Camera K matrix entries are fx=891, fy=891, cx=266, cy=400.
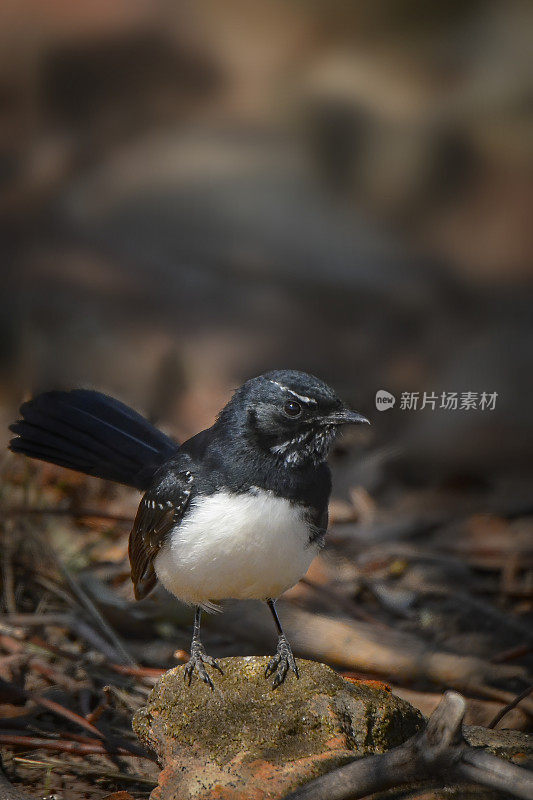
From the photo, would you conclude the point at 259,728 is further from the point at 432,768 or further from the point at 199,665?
the point at 432,768

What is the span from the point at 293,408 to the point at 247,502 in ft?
0.61

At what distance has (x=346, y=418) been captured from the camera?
142 cm

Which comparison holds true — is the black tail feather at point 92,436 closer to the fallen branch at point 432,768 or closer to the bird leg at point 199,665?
the bird leg at point 199,665

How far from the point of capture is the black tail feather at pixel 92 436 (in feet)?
5.86

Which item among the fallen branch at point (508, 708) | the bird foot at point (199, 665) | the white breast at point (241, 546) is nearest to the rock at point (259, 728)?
the bird foot at point (199, 665)

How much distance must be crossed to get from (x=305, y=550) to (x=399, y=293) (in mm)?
927

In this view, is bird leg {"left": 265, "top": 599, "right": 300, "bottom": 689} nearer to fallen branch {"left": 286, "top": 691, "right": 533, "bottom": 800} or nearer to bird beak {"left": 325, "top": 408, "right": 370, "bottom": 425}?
fallen branch {"left": 286, "top": 691, "right": 533, "bottom": 800}

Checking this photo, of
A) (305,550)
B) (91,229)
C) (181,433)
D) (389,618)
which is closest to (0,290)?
(91,229)

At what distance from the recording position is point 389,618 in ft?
7.93

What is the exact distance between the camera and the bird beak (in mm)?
1415

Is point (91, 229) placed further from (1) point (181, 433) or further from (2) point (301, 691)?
(2) point (301, 691)

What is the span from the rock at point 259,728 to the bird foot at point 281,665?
0.01 meters

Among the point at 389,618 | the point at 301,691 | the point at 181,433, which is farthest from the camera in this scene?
the point at 389,618

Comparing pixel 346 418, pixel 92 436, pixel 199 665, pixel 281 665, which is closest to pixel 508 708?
pixel 281 665
